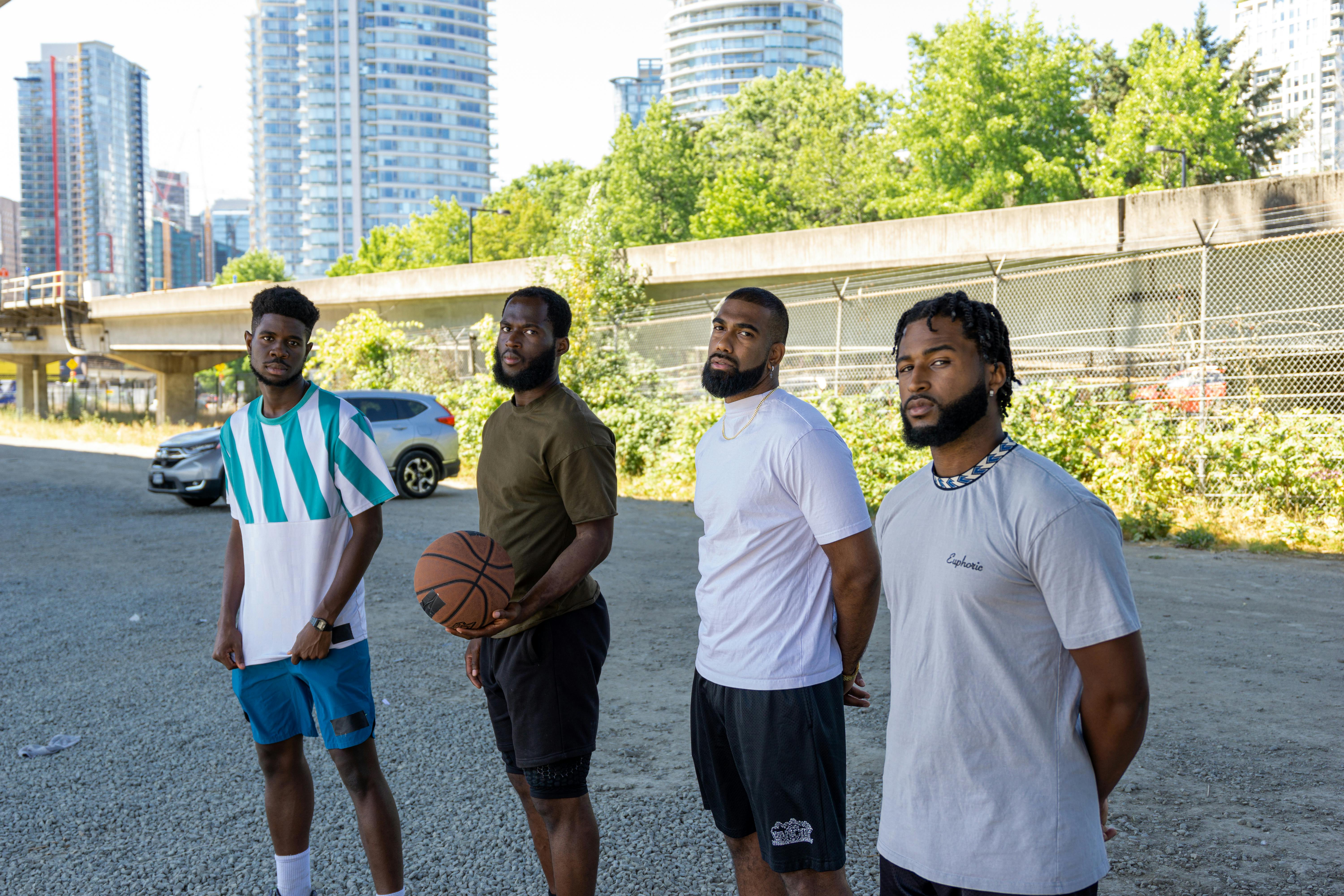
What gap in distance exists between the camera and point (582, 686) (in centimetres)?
318

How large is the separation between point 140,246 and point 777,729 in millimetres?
205789

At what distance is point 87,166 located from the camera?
581 feet

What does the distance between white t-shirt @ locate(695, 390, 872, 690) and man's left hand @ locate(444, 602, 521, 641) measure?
549 mm

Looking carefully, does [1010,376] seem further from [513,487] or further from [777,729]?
[513,487]

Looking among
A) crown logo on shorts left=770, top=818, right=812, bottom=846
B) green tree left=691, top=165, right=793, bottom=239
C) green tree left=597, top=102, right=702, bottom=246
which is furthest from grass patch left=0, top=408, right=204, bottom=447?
crown logo on shorts left=770, top=818, right=812, bottom=846

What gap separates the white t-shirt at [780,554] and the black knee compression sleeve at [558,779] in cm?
56

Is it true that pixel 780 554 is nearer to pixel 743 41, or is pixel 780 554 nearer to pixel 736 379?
pixel 736 379

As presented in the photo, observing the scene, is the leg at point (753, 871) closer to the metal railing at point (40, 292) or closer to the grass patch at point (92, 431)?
the grass patch at point (92, 431)

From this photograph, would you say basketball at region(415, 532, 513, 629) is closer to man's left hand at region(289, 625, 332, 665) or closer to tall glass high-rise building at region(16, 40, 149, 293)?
man's left hand at region(289, 625, 332, 665)

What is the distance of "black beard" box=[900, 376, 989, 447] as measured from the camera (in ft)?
6.93

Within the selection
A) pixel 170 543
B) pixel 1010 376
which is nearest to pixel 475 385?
pixel 170 543

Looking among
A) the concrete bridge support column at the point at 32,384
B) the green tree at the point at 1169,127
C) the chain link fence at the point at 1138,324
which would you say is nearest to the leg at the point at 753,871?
the chain link fence at the point at 1138,324

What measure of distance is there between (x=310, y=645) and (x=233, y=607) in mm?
416

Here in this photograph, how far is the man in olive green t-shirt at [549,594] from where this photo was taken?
10.2 feet
